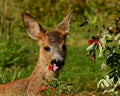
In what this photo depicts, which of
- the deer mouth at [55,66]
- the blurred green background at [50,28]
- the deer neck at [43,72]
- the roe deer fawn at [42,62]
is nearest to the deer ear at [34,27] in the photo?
the roe deer fawn at [42,62]

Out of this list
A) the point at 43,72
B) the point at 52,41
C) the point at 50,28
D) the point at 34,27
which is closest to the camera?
the point at 43,72

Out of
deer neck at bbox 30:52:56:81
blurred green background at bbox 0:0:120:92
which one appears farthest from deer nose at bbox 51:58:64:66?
blurred green background at bbox 0:0:120:92

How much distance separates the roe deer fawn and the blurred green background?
0.44 m

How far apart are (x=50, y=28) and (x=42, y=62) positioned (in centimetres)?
789

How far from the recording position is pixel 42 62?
28.5ft

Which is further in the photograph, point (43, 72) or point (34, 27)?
point (34, 27)

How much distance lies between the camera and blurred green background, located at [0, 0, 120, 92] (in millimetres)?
10359

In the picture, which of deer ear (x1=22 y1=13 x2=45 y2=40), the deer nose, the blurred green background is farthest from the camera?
the blurred green background

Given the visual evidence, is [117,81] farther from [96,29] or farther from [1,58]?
[1,58]

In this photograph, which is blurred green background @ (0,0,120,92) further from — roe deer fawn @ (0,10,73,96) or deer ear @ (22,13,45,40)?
deer ear @ (22,13,45,40)

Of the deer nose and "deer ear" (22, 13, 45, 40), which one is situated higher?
"deer ear" (22, 13, 45, 40)

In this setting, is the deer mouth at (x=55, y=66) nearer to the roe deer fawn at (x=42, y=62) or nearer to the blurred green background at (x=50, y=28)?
the roe deer fawn at (x=42, y=62)

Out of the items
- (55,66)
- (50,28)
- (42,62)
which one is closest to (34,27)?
(42,62)

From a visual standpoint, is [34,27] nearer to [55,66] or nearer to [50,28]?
[55,66]
